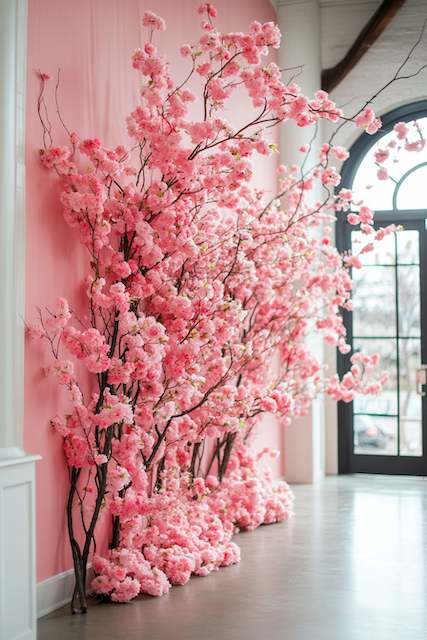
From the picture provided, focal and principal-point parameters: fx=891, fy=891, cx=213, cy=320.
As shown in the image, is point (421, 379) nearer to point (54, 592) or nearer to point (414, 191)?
point (414, 191)

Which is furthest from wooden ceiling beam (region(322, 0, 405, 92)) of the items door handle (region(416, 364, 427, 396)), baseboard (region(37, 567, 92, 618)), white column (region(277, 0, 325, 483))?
baseboard (region(37, 567, 92, 618))

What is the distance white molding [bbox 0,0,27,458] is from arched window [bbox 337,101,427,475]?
5226mm

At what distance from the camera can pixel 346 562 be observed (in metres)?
5.07

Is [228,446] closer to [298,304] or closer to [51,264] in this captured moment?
[298,304]

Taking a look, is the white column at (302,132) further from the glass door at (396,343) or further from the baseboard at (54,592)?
the baseboard at (54,592)

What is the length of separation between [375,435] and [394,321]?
3.64 ft

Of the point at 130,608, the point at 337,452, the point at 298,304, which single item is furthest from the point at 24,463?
the point at 337,452

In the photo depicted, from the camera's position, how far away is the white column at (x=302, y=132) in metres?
8.10

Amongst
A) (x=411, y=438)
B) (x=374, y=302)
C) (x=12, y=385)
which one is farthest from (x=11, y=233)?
(x=411, y=438)

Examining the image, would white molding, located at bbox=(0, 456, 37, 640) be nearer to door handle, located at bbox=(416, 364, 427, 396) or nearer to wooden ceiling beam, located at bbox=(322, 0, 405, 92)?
door handle, located at bbox=(416, 364, 427, 396)

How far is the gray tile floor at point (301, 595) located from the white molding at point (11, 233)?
98 centimetres

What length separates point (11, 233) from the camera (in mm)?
3641

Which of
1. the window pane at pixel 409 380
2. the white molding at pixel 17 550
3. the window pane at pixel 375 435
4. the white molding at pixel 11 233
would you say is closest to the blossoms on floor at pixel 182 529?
the white molding at pixel 17 550

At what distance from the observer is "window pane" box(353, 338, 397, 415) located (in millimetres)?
8484
